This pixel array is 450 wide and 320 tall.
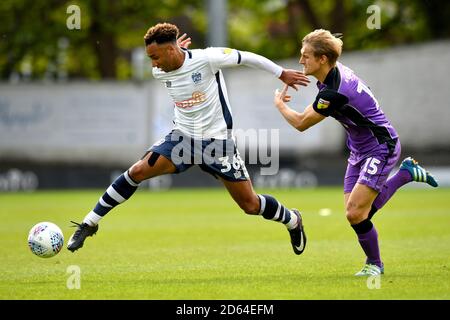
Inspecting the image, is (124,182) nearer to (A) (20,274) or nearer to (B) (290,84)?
(A) (20,274)

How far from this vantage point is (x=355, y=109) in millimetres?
8477

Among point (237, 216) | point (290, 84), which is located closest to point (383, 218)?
point (237, 216)

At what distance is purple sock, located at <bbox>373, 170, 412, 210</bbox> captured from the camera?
902 centimetres

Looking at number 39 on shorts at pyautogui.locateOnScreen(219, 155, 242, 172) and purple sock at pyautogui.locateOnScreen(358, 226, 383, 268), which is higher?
number 39 on shorts at pyautogui.locateOnScreen(219, 155, 242, 172)

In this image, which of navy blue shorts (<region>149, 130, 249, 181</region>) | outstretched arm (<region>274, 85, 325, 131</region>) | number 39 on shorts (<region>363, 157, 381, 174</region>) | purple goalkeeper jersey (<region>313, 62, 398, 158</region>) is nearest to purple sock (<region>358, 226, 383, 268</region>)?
number 39 on shorts (<region>363, 157, 381, 174</region>)

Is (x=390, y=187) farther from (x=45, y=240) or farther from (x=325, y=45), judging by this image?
(x=45, y=240)

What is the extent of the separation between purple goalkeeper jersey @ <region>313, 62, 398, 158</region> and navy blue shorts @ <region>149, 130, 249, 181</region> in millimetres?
1195

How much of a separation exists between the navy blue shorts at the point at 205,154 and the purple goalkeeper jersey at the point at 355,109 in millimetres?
1195

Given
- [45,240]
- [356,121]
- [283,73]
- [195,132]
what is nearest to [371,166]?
[356,121]

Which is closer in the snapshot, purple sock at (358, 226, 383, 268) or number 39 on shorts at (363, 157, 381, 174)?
number 39 on shorts at (363, 157, 381, 174)

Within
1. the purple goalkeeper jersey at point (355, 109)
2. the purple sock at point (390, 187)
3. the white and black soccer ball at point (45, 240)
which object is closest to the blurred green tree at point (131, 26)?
the purple sock at point (390, 187)

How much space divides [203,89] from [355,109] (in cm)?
165

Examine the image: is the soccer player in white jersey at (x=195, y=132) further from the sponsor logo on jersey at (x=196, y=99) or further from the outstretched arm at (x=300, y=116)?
the outstretched arm at (x=300, y=116)

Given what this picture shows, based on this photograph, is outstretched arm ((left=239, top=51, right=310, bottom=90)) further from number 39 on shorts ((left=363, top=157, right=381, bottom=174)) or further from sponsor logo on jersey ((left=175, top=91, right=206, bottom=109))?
number 39 on shorts ((left=363, top=157, right=381, bottom=174))
